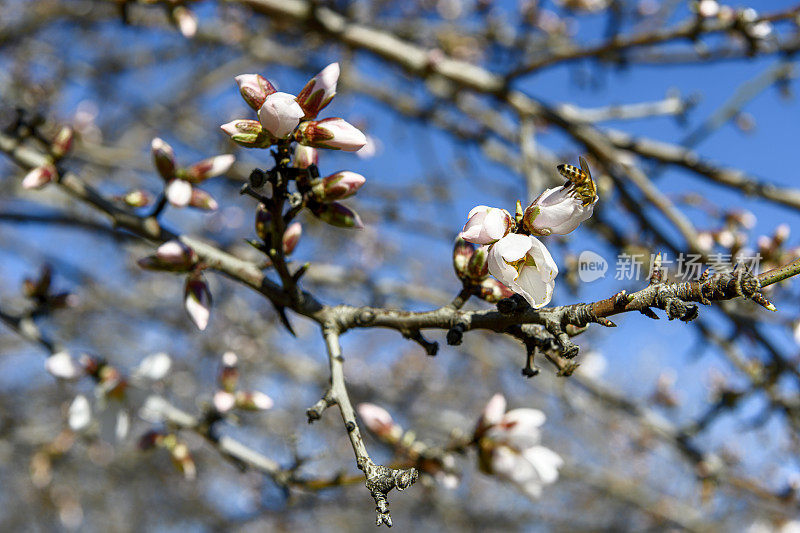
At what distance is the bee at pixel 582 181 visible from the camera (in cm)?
87

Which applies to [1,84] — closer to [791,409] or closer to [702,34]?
[702,34]

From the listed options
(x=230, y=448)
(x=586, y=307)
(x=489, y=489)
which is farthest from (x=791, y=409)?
(x=489, y=489)

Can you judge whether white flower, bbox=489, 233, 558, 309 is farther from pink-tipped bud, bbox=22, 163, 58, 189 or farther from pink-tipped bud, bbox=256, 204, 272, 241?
pink-tipped bud, bbox=22, 163, 58, 189

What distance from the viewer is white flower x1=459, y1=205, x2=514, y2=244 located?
888mm

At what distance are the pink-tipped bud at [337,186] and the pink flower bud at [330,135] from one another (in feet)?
0.20

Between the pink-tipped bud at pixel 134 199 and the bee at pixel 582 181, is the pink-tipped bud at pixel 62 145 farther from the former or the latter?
the bee at pixel 582 181

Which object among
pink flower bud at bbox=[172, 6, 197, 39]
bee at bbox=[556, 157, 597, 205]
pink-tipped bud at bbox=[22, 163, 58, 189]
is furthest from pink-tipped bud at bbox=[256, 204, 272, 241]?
pink flower bud at bbox=[172, 6, 197, 39]

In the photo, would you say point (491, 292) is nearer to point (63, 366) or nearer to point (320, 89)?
point (320, 89)

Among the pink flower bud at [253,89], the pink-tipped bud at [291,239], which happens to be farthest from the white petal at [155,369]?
the pink flower bud at [253,89]

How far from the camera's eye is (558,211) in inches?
35.5

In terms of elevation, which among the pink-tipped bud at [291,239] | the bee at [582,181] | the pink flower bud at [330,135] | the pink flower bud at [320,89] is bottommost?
the pink-tipped bud at [291,239]

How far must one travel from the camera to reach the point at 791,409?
210cm

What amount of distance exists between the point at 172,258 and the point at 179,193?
0.63 feet

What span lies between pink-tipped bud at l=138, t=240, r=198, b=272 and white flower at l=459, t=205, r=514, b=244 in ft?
2.22
